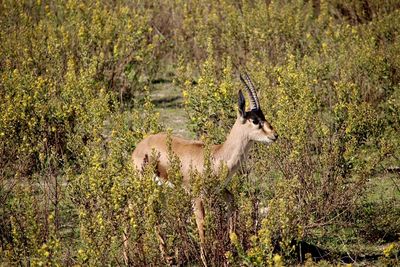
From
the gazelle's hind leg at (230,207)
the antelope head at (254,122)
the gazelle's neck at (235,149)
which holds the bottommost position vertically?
the gazelle's hind leg at (230,207)

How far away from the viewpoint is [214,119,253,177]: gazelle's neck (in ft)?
25.0

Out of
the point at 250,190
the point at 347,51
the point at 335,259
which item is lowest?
the point at 335,259

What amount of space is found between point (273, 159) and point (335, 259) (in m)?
1.24

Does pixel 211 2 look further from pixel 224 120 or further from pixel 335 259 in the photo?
pixel 335 259

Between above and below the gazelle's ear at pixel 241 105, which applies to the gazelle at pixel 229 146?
below

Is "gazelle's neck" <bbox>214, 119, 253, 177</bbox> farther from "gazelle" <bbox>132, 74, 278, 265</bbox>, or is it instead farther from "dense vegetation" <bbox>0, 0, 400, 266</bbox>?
"dense vegetation" <bbox>0, 0, 400, 266</bbox>

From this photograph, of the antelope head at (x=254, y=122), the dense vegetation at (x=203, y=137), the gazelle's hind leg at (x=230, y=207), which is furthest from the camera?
the antelope head at (x=254, y=122)

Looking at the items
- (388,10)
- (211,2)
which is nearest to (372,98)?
(388,10)

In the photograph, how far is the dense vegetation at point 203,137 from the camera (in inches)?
233

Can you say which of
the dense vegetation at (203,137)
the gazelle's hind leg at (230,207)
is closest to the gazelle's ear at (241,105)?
the dense vegetation at (203,137)

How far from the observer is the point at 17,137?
29.0ft

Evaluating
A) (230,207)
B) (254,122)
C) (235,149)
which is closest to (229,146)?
(235,149)

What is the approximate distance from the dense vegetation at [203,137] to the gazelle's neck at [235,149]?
0.20 m

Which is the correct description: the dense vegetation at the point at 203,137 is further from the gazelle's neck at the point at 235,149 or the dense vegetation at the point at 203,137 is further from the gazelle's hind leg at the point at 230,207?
the gazelle's neck at the point at 235,149
